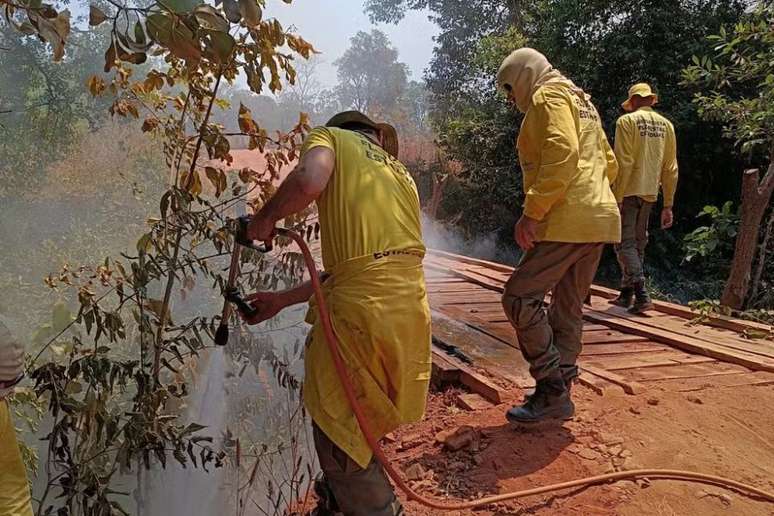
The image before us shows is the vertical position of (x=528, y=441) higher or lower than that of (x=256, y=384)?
higher

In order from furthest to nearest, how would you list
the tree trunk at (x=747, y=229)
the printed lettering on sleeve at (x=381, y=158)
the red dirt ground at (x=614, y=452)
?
the tree trunk at (x=747, y=229) → the red dirt ground at (x=614, y=452) → the printed lettering on sleeve at (x=381, y=158)

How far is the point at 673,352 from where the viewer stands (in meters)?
4.42

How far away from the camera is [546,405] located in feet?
10.2

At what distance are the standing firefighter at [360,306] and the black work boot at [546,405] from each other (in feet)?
3.89

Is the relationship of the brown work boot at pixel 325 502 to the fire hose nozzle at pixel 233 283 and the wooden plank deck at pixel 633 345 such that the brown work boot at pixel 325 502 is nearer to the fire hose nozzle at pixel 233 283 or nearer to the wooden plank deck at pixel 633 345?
the fire hose nozzle at pixel 233 283

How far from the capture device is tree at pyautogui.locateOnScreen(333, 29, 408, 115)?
91.0 feet

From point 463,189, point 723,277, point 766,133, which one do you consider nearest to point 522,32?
point 463,189

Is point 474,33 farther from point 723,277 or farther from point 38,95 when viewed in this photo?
point 38,95

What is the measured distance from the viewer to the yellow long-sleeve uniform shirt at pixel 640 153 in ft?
17.6

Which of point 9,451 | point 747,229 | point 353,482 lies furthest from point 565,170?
point 747,229

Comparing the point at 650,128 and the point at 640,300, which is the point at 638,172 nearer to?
the point at 650,128

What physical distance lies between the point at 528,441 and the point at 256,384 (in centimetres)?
310

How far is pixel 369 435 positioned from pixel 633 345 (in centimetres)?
336

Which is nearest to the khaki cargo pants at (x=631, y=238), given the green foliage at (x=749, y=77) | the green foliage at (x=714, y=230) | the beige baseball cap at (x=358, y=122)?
the green foliage at (x=714, y=230)
